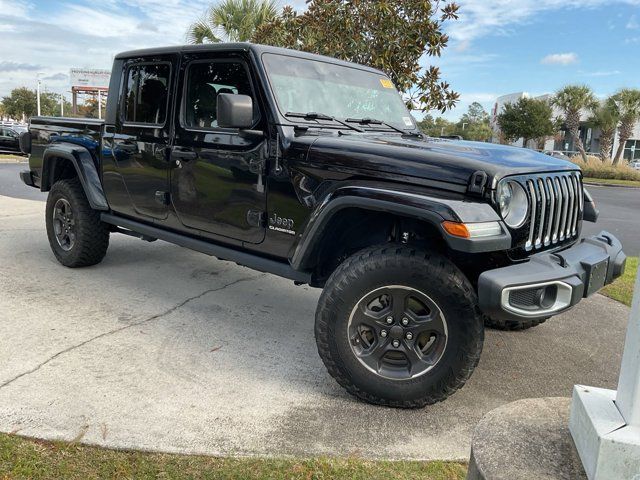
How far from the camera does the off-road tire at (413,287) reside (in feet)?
8.84

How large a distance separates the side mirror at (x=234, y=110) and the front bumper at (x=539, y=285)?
5.53 ft

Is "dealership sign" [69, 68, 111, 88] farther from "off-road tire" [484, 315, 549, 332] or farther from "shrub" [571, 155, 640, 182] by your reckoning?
"off-road tire" [484, 315, 549, 332]

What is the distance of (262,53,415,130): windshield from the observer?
360 centimetres

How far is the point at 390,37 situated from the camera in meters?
7.88

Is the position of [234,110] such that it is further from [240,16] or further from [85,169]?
[240,16]

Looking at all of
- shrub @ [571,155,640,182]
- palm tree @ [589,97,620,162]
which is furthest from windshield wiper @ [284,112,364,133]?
palm tree @ [589,97,620,162]

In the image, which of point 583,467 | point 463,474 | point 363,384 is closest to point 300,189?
point 363,384

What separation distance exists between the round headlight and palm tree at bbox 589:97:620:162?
1538 inches

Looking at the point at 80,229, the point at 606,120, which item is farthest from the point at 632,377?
the point at 606,120

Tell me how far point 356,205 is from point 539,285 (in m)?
0.96

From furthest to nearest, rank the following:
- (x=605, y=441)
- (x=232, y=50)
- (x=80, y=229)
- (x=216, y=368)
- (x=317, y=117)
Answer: (x=80, y=229)
(x=232, y=50)
(x=317, y=117)
(x=216, y=368)
(x=605, y=441)

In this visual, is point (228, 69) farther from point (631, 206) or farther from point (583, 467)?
point (631, 206)

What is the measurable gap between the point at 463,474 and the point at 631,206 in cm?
1586

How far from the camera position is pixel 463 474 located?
239cm
